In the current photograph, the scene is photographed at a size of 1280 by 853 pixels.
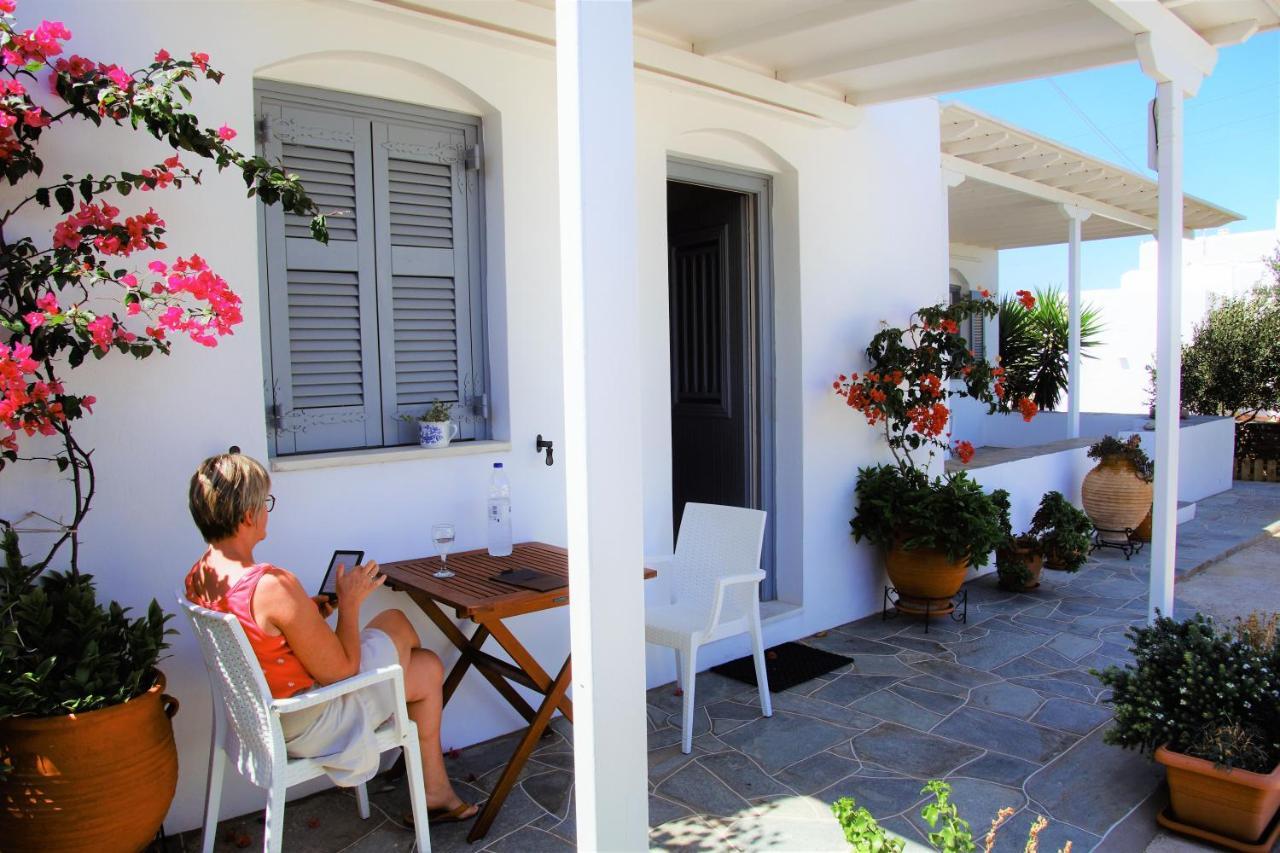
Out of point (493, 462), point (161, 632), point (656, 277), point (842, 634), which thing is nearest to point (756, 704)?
point (842, 634)

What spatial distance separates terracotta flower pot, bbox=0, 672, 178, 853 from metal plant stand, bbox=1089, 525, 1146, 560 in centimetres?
683

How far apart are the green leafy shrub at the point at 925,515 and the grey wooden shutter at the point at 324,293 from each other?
9.72ft

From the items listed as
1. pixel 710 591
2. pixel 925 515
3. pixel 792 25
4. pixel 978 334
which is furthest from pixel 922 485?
pixel 978 334

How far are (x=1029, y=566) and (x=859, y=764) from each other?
302 cm

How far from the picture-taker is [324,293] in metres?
3.40

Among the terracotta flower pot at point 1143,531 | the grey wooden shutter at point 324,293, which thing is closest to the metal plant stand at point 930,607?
the terracotta flower pot at point 1143,531

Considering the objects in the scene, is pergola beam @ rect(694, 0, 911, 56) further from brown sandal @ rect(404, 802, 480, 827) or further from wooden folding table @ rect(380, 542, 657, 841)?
brown sandal @ rect(404, 802, 480, 827)

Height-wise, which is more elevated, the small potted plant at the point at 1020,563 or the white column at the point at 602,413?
the white column at the point at 602,413

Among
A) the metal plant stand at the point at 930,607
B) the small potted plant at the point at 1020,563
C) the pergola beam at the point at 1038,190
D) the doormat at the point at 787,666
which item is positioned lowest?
the doormat at the point at 787,666

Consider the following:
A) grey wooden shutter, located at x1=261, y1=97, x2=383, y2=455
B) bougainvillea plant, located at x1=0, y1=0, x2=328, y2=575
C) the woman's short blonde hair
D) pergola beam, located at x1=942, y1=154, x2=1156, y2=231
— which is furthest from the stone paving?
pergola beam, located at x1=942, y1=154, x2=1156, y2=231

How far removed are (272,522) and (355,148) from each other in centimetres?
143

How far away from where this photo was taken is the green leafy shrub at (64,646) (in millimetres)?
2303

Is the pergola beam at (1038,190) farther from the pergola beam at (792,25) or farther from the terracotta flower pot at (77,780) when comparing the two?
the terracotta flower pot at (77,780)

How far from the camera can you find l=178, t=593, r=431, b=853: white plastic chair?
238cm
